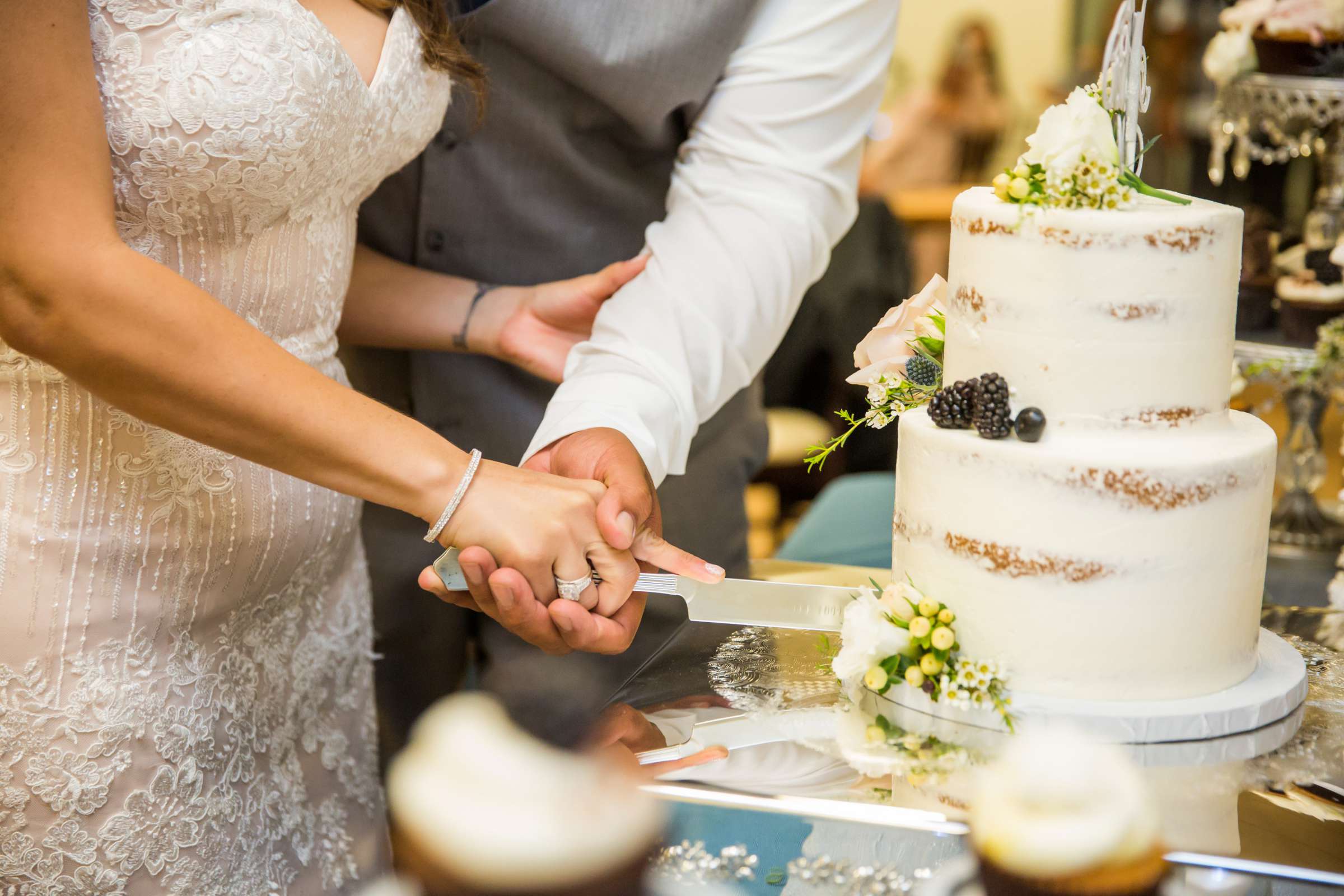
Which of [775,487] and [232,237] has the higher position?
[232,237]

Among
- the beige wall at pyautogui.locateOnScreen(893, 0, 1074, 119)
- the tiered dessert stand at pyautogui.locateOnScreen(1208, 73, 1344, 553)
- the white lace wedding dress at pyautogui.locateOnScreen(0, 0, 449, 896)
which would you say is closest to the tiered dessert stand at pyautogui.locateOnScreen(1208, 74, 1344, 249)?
the tiered dessert stand at pyautogui.locateOnScreen(1208, 73, 1344, 553)

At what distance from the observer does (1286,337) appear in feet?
6.52

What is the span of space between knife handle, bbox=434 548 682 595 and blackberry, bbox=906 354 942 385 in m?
0.30

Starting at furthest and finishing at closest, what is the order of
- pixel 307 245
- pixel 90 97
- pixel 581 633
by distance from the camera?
pixel 307 245, pixel 581 633, pixel 90 97

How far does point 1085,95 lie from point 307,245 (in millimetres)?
789

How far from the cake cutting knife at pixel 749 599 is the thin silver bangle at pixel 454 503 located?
0.11ft

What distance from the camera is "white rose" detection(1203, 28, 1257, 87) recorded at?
199 cm

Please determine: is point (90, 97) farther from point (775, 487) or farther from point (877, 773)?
point (775, 487)

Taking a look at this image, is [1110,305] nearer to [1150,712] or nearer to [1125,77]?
[1125,77]

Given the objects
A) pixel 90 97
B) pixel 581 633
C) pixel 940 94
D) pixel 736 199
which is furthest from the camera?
pixel 940 94

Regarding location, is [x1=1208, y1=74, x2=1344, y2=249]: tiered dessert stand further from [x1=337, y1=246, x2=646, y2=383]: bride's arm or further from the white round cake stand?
the white round cake stand

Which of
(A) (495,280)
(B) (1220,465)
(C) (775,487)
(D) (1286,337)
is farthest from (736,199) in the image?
(C) (775,487)

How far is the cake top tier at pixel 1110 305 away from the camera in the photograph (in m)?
0.92

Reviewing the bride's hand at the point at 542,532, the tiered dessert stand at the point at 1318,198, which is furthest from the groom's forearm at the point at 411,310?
the tiered dessert stand at the point at 1318,198
